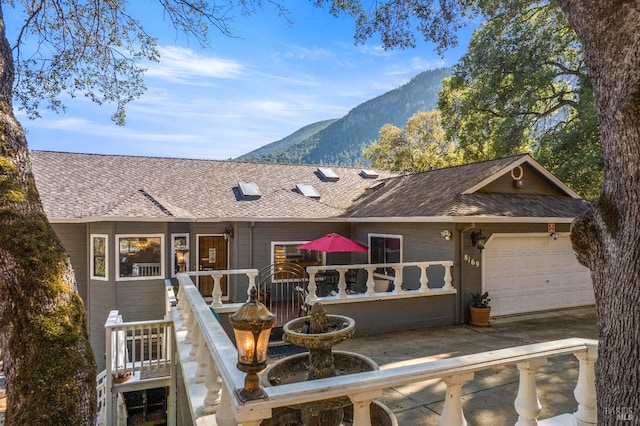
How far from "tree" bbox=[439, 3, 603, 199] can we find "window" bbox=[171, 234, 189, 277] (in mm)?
12574

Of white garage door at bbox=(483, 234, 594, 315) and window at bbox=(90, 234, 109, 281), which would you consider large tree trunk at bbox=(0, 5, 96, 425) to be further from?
white garage door at bbox=(483, 234, 594, 315)

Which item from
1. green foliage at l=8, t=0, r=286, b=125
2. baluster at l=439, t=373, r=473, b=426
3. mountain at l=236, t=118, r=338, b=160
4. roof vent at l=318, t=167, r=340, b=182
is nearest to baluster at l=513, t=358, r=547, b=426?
baluster at l=439, t=373, r=473, b=426

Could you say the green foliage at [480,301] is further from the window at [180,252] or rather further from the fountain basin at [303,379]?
the window at [180,252]

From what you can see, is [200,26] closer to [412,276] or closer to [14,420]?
[14,420]

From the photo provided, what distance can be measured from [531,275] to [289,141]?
8065cm

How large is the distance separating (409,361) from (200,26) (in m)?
6.55

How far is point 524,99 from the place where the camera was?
1466 centimetres

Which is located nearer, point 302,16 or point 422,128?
point 302,16

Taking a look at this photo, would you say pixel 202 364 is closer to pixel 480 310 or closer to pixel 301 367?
pixel 301 367

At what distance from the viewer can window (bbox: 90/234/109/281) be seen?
1050 centimetres

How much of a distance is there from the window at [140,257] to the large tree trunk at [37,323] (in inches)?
316

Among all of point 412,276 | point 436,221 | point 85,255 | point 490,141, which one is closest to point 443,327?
point 412,276

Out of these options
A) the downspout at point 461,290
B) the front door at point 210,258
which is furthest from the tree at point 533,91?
the front door at point 210,258

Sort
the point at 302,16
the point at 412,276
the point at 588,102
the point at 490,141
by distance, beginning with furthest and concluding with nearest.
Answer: the point at 490,141 → the point at 588,102 → the point at 412,276 → the point at 302,16
